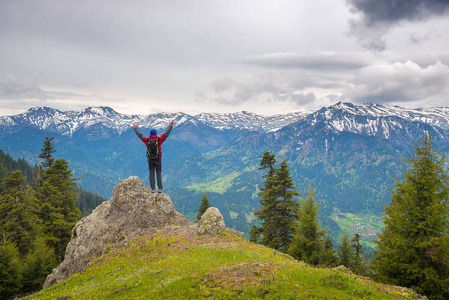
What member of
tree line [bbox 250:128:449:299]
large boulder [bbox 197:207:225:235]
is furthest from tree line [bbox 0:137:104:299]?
tree line [bbox 250:128:449:299]

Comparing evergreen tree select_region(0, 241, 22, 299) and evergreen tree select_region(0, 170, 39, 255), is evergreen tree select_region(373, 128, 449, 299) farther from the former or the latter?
evergreen tree select_region(0, 170, 39, 255)

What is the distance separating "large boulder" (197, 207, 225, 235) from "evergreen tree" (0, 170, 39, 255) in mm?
27371

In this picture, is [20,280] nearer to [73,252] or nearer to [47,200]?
[73,252]

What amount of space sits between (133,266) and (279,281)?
36.8 ft

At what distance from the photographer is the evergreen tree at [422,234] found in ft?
57.6

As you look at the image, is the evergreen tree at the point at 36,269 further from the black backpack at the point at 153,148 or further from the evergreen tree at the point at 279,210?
the evergreen tree at the point at 279,210

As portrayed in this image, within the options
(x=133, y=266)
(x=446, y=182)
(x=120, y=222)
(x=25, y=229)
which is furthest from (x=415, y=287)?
(x=25, y=229)

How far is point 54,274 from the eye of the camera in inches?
844

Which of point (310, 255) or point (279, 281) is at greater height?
point (279, 281)

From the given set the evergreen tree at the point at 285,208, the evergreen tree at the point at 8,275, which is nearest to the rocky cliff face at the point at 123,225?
the evergreen tree at the point at 8,275

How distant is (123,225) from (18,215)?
22990mm

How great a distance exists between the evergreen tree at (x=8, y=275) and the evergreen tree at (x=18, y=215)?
9.92m

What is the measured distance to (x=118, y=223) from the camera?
77.8 feet

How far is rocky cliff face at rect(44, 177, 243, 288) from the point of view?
2133cm
